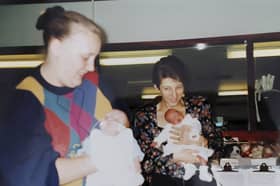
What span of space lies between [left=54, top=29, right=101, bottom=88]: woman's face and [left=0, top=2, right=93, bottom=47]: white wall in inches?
4.1

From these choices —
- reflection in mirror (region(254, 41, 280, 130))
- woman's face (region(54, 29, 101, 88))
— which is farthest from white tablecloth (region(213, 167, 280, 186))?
woman's face (region(54, 29, 101, 88))

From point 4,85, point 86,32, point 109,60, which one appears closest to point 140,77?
point 109,60

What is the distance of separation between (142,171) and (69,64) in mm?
555

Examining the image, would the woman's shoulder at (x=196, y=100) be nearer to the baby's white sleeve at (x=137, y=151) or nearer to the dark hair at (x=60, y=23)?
the baby's white sleeve at (x=137, y=151)

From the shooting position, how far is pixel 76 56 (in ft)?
5.66

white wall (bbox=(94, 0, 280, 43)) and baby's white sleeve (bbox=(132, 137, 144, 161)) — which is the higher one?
white wall (bbox=(94, 0, 280, 43))

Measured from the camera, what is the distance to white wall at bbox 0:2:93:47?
68.5 inches

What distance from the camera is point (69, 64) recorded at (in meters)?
1.72

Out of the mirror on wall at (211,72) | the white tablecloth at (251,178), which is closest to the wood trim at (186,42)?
the mirror on wall at (211,72)

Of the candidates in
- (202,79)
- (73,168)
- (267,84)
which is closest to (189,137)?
(202,79)

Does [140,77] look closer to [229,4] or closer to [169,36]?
[169,36]

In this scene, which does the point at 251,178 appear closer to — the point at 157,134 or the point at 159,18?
the point at 157,134

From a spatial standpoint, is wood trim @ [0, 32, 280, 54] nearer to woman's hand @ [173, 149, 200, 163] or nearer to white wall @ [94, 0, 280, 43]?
white wall @ [94, 0, 280, 43]

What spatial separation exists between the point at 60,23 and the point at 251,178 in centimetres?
103
